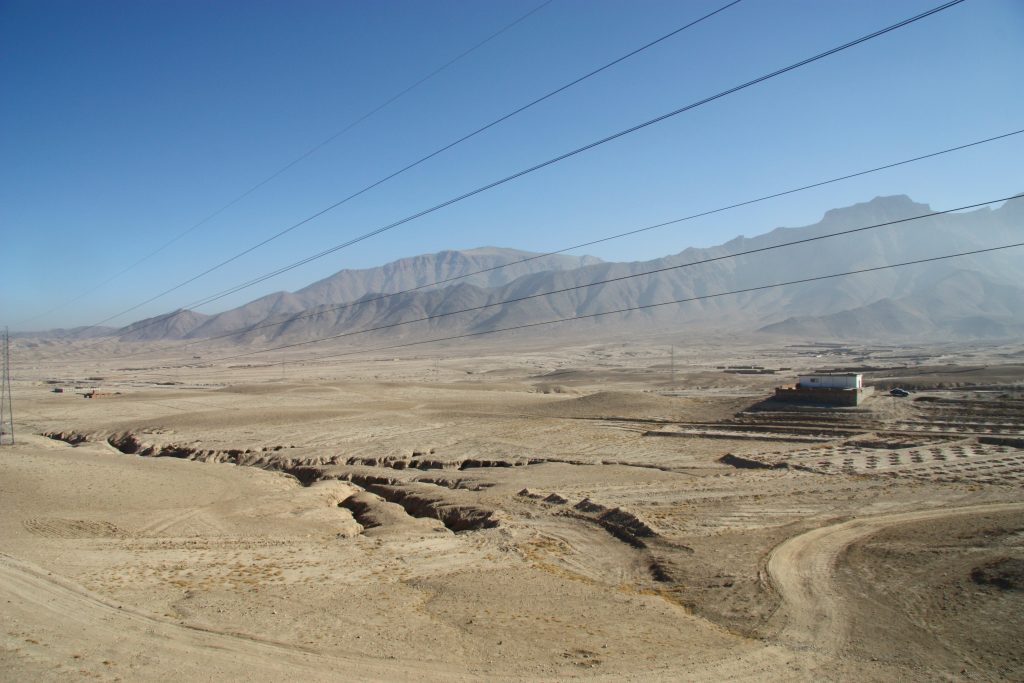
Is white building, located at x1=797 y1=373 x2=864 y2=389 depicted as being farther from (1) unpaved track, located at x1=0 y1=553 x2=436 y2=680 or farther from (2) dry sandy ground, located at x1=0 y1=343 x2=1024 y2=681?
(1) unpaved track, located at x1=0 y1=553 x2=436 y2=680

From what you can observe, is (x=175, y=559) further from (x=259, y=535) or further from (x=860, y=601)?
(x=860, y=601)

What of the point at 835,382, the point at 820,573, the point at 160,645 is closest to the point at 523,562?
the point at 820,573

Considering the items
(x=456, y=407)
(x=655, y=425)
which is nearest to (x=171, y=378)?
(x=456, y=407)

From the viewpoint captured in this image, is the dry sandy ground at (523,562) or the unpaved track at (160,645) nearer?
the unpaved track at (160,645)

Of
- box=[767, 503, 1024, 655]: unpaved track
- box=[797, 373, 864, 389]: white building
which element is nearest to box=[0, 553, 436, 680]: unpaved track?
box=[767, 503, 1024, 655]: unpaved track

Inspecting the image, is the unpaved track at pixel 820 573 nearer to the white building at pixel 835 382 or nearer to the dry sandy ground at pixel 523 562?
the dry sandy ground at pixel 523 562

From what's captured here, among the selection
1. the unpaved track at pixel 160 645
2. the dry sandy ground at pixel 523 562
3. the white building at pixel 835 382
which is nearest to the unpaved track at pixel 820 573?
the dry sandy ground at pixel 523 562

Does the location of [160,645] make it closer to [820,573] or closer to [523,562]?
[523,562]
